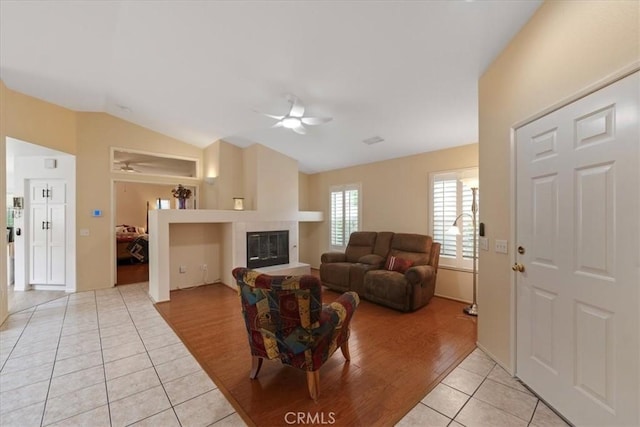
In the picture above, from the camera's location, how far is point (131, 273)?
630 cm

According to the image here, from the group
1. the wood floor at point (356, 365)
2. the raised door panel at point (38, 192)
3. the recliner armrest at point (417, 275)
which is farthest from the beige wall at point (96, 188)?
the recliner armrest at point (417, 275)

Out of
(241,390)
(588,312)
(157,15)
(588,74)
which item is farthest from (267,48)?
(588,312)

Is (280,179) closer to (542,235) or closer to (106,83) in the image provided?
(106,83)

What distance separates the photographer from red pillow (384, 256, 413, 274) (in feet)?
13.5

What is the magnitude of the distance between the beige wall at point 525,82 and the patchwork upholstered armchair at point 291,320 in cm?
148

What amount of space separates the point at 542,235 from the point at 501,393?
4.04 feet

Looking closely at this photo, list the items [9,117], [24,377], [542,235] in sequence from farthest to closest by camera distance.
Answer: [9,117], [24,377], [542,235]

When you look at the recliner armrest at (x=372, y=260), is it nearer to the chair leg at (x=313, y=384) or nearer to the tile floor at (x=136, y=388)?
the tile floor at (x=136, y=388)

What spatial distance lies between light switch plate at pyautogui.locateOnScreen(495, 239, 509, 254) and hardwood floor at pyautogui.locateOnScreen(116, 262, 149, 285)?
6285 millimetres

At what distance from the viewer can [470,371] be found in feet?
7.54

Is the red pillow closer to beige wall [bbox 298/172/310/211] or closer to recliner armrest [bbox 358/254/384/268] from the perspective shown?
recliner armrest [bbox 358/254/384/268]

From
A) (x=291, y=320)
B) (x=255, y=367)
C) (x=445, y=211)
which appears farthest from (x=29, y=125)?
(x=445, y=211)

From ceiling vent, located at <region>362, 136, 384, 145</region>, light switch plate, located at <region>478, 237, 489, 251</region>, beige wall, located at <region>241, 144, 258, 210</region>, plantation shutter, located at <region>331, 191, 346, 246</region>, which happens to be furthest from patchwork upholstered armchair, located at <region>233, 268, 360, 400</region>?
plantation shutter, located at <region>331, 191, 346, 246</region>

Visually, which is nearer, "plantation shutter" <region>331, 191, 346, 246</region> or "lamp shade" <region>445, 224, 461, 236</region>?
"lamp shade" <region>445, 224, 461, 236</region>
